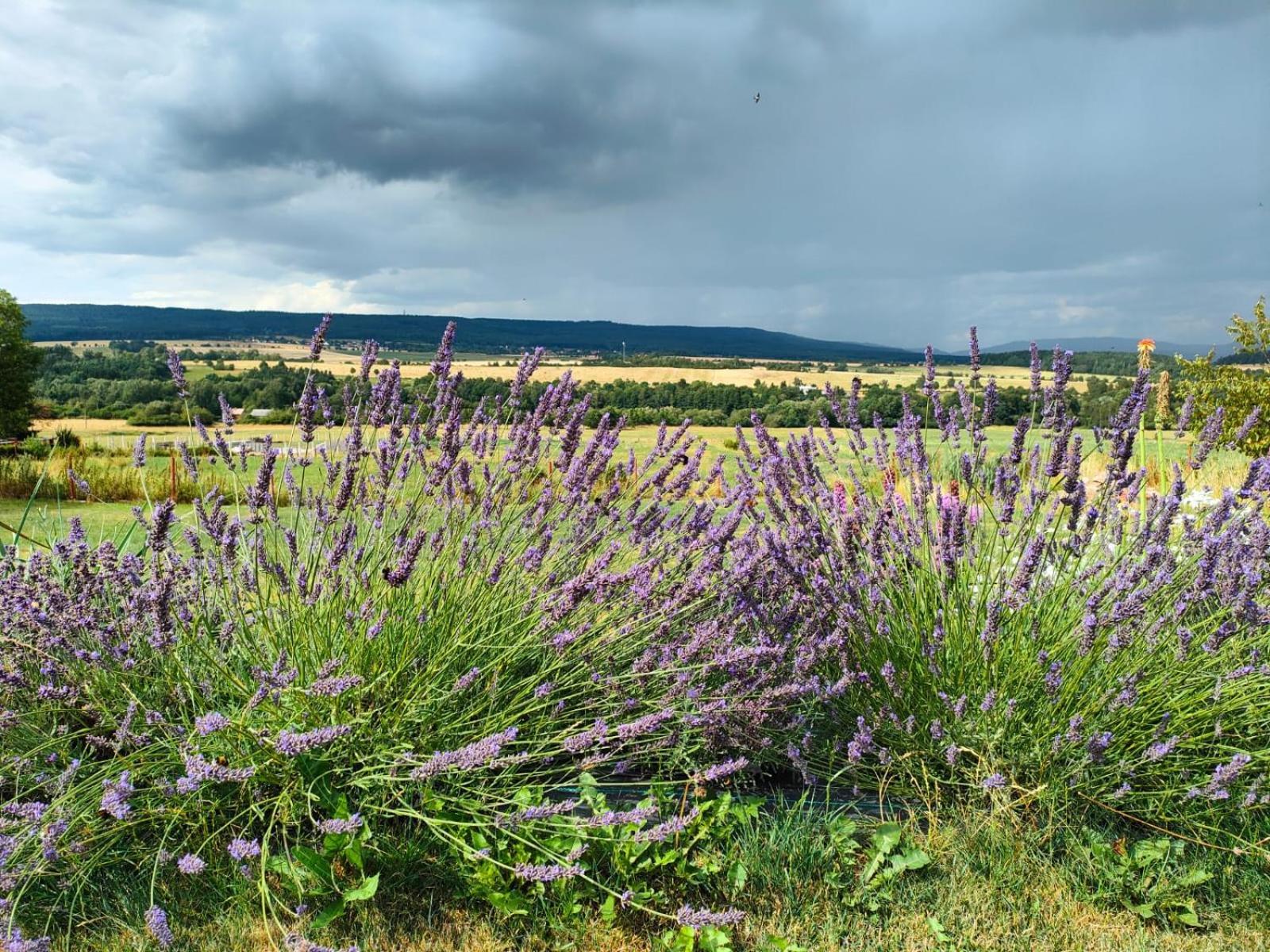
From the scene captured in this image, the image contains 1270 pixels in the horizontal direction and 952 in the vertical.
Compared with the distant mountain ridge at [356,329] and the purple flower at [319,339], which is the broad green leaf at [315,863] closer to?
the purple flower at [319,339]

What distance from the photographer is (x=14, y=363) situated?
3603cm

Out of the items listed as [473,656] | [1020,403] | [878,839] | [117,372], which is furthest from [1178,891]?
[117,372]

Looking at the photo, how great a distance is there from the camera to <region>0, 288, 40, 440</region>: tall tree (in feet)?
114

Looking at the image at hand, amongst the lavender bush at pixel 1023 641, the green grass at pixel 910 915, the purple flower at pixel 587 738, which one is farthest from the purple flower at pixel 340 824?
the lavender bush at pixel 1023 641

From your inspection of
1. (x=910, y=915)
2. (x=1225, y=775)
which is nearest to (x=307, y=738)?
(x=910, y=915)

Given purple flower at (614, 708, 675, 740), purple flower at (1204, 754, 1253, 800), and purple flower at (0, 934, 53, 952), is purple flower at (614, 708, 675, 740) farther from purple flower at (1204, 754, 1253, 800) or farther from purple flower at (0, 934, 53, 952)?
purple flower at (1204, 754, 1253, 800)

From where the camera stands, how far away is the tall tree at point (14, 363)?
3478 centimetres

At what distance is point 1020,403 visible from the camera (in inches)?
212

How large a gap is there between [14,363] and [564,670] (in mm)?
42883

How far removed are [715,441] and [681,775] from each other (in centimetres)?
1739

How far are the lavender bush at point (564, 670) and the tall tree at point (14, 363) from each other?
1478 inches

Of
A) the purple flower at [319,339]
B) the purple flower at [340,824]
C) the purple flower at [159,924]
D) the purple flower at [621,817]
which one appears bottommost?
the purple flower at [159,924]

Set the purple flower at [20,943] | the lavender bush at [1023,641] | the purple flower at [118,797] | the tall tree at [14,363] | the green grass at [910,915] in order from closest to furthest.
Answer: the purple flower at [20,943] < the purple flower at [118,797] < the green grass at [910,915] < the lavender bush at [1023,641] < the tall tree at [14,363]

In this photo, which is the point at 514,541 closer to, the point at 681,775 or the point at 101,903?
the point at 681,775
